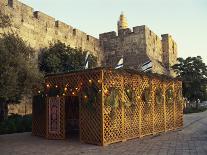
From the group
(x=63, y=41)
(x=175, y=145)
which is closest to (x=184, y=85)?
(x=63, y=41)

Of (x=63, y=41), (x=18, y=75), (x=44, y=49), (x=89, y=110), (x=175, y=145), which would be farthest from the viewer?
(x=63, y=41)

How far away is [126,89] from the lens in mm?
14000

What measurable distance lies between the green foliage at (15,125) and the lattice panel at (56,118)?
3.28m

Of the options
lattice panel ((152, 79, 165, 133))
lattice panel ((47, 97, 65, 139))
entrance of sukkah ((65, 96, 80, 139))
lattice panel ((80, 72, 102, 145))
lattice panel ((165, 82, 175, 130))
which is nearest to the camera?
lattice panel ((80, 72, 102, 145))

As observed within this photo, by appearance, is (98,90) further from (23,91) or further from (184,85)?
(184,85)

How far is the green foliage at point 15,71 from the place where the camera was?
12922 mm

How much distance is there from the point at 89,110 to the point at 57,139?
2.34 metres

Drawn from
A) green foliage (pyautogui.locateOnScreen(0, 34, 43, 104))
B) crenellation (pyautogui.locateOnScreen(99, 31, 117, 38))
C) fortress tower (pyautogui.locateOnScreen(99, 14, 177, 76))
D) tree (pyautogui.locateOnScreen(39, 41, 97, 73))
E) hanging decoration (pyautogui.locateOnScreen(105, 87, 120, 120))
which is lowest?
hanging decoration (pyautogui.locateOnScreen(105, 87, 120, 120))

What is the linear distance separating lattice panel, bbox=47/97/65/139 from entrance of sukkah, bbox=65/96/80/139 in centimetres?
215

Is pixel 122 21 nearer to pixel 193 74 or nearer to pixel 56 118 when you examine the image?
pixel 193 74

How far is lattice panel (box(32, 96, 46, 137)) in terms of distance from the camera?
15.4m

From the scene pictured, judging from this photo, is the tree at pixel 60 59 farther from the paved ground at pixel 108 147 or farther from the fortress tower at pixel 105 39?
the paved ground at pixel 108 147

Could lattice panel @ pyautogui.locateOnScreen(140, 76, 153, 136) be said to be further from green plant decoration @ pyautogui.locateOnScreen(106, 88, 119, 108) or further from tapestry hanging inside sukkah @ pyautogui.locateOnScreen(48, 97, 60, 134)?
tapestry hanging inside sukkah @ pyautogui.locateOnScreen(48, 97, 60, 134)

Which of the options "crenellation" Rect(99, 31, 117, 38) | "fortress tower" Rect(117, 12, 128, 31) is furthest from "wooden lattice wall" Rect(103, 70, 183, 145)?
"fortress tower" Rect(117, 12, 128, 31)
